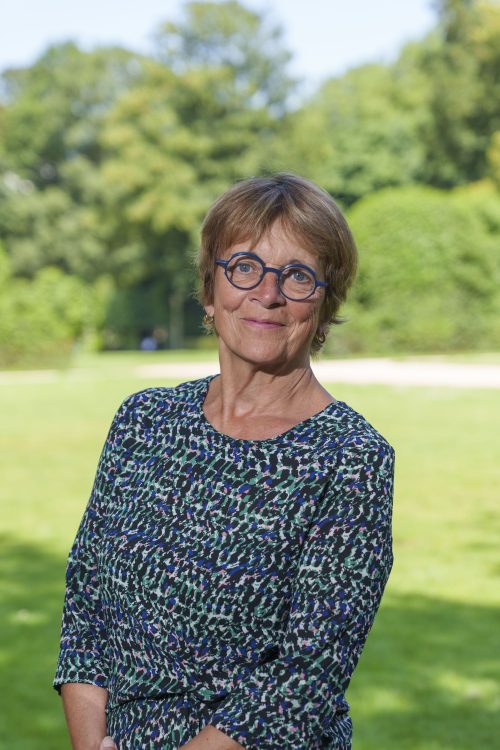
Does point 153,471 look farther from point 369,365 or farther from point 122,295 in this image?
point 122,295

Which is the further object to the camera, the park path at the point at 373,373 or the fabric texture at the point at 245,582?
the park path at the point at 373,373

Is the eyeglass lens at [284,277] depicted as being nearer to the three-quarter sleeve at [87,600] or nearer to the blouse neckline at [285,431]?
the blouse neckline at [285,431]

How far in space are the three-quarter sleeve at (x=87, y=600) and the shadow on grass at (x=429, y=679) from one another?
277 centimetres

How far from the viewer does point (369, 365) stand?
2802 centimetres

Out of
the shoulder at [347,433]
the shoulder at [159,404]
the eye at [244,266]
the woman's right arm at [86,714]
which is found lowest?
A: the woman's right arm at [86,714]

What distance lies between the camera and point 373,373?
81.0 ft

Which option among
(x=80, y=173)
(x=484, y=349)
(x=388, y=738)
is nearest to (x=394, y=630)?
(x=388, y=738)

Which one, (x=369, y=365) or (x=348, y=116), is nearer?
(x=369, y=365)

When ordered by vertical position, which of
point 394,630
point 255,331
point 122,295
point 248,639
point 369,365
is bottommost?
point 122,295

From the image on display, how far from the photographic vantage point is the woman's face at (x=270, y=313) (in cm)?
214

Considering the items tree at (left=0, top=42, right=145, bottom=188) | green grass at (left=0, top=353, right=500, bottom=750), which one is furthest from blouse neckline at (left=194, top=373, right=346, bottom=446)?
tree at (left=0, top=42, right=145, bottom=188)

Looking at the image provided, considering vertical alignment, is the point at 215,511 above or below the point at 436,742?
above

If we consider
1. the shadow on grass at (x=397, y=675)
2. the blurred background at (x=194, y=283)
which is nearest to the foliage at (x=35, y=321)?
the blurred background at (x=194, y=283)

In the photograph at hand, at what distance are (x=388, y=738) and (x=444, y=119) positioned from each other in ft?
149
